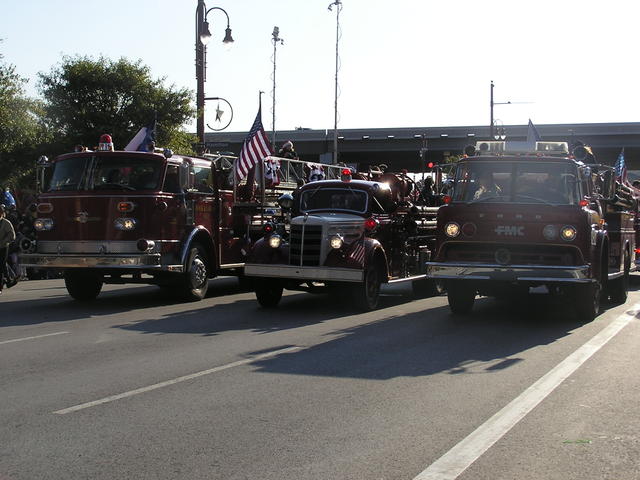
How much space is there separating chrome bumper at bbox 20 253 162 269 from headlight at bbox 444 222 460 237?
15.8 feet

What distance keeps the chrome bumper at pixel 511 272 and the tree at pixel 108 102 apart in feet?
62.5

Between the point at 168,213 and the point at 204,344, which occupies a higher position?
the point at 168,213

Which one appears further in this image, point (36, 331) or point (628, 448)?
point (36, 331)

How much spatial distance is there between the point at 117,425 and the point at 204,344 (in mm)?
4061

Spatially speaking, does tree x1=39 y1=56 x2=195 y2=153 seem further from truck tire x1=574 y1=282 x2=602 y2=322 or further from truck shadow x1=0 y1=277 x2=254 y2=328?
truck tire x1=574 y1=282 x2=602 y2=322

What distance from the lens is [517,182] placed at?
42.7 feet

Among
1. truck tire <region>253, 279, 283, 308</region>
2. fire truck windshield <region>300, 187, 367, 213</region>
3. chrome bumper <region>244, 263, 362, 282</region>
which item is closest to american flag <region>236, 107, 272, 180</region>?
fire truck windshield <region>300, 187, 367, 213</region>

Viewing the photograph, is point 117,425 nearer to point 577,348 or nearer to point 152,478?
point 152,478

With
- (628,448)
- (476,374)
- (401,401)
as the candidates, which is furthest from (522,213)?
(628,448)

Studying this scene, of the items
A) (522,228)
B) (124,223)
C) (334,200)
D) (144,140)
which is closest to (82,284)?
(124,223)

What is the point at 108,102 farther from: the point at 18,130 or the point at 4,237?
the point at 4,237

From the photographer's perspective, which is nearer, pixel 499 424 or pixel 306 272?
pixel 499 424

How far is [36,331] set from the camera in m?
11.6

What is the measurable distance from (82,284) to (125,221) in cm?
198
